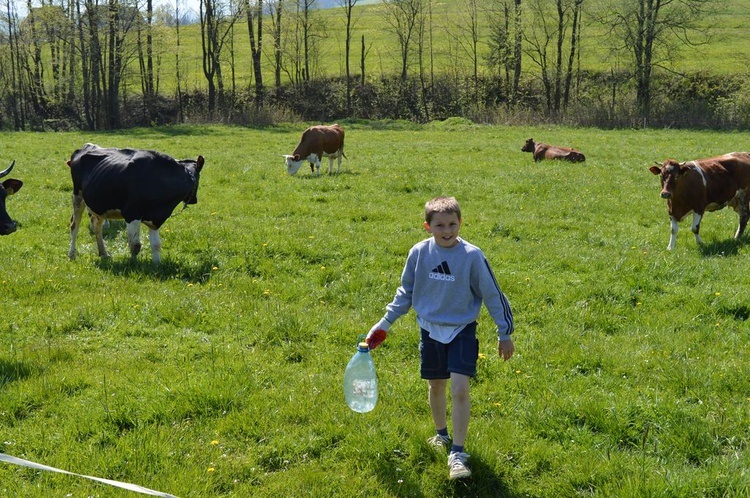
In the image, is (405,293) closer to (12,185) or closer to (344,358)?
(344,358)

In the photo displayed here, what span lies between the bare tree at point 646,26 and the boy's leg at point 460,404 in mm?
37905

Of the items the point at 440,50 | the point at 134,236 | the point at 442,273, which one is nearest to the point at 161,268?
the point at 134,236

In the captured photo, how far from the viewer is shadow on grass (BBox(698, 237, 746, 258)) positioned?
11008 mm

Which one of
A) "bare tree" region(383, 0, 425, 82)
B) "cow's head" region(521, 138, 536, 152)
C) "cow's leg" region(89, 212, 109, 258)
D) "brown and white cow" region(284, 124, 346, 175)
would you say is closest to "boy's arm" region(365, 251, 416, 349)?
"cow's leg" region(89, 212, 109, 258)

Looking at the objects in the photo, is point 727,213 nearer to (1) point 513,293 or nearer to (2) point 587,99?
(1) point 513,293

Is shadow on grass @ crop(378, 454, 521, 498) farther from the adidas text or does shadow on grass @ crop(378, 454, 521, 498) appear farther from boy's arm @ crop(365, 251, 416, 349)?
the adidas text

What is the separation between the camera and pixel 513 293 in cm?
886

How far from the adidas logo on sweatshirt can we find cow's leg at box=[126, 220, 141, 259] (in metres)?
6.59

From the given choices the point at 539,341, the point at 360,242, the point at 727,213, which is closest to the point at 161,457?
the point at 539,341

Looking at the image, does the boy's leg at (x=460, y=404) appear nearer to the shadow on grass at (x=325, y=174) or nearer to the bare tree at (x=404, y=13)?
the shadow on grass at (x=325, y=174)

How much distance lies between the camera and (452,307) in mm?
4656

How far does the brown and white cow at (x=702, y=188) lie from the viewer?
11.6 metres

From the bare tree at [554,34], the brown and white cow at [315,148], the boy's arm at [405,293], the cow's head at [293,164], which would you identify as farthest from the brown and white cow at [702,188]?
the bare tree at [554,34]

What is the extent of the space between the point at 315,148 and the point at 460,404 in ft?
53.3
